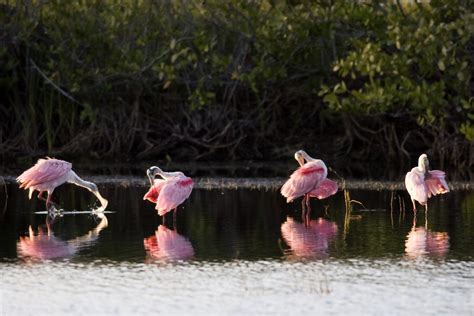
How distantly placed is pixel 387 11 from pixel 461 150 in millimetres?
2994

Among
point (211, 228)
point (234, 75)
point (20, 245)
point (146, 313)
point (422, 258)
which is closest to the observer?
point (146, 313)

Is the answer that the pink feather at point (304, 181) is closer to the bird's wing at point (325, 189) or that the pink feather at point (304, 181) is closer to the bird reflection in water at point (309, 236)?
the bird's wing at point (325, 189)

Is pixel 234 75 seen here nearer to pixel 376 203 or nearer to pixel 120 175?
pixel 120 175

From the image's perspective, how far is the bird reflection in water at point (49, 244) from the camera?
11.1 meters

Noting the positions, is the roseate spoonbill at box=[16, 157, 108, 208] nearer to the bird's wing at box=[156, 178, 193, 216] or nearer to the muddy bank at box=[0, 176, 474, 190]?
the bird's wing at box=[156, 178, 193, 216]

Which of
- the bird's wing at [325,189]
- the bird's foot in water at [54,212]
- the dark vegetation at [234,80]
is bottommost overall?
the bird's foot in water at [54,212]

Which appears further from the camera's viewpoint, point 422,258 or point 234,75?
point 234,75

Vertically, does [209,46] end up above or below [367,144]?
above

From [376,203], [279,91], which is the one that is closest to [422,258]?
[376,203]

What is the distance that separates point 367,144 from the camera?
1011 inches

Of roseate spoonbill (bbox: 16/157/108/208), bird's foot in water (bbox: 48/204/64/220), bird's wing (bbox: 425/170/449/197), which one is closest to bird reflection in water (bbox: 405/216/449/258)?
bird's wing (bbox: 425/170/449/197)

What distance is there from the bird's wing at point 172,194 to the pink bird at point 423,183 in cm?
246

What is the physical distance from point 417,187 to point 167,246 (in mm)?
3663

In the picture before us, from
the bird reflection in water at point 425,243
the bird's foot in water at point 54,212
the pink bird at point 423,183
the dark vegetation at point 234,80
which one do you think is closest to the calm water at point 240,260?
the bird reflection in water at point 425,243
